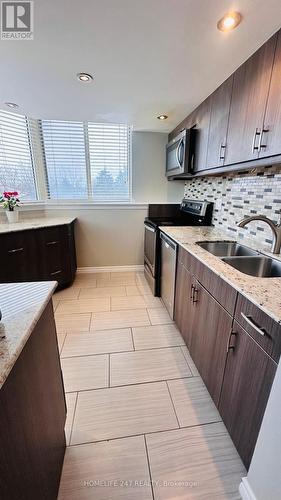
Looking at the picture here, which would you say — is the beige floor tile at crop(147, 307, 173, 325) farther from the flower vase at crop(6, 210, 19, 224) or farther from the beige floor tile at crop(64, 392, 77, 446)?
the flower vase at crop(6, 210, 19, 224)

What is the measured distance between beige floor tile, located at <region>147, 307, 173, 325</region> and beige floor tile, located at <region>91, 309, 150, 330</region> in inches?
2.2

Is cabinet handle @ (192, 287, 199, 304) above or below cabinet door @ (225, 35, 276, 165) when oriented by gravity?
below

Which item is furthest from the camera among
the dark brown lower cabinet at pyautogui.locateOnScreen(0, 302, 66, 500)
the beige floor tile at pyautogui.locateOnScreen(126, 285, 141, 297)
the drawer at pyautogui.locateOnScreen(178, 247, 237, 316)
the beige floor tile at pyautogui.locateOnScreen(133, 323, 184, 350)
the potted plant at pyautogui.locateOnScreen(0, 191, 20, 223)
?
the beige floor tile at pyautogui.locateOnScreen(126, 285, 141, 297)

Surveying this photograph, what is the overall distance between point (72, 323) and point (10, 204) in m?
1.66

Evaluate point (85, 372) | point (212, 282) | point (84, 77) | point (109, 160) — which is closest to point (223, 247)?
point (212, 282)

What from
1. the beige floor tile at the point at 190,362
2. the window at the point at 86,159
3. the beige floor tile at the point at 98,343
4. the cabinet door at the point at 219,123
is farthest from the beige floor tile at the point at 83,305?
the cabinet door at the point at 219,123

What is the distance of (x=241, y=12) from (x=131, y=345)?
2.25 m

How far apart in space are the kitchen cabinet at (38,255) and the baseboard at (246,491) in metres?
2.39

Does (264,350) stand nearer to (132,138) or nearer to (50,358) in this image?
(50,358)

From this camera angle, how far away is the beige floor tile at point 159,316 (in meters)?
2.24

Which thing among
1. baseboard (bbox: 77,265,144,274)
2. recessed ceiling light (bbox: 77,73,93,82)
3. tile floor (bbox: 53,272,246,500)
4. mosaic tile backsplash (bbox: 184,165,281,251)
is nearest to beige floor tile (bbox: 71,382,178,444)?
tile floor (bbox: 53,272,246,500)

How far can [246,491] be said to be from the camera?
941 millimetres

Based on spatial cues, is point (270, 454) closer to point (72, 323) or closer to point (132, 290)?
point (72, 323)

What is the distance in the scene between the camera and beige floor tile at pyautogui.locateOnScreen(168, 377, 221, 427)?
131cm
